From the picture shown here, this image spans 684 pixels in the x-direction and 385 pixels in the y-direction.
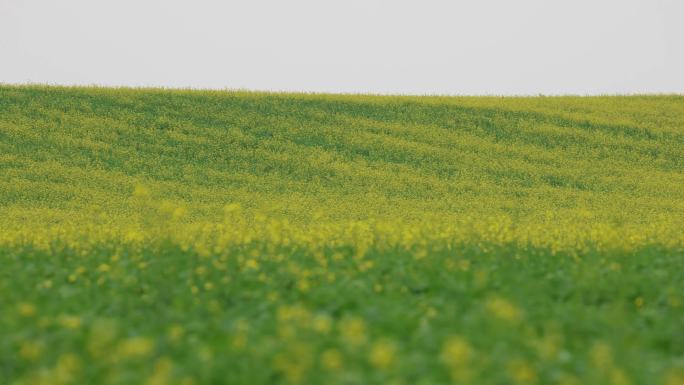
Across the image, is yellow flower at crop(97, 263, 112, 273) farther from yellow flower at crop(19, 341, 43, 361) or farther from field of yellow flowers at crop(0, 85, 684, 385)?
yellow flower at crop(19, 341, 43, 361)

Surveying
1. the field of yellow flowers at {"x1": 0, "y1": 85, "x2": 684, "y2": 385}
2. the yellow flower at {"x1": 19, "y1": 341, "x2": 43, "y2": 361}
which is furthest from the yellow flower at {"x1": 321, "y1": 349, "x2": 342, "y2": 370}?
the yellow flower at {"x1": 19, "y1": 341, "x2": 43, "y2": 361}

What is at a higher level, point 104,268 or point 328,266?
point 104,268

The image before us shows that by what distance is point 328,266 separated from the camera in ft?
37.5

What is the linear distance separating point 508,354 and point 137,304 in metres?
4.29

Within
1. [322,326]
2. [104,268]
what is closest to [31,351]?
[322,326]

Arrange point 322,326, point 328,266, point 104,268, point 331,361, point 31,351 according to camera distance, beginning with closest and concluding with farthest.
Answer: point 331,361 → point 31,351 → point 322,326 → point 104,268 → point 328,266

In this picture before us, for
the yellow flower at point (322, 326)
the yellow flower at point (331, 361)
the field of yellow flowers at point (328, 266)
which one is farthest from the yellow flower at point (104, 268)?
the yellow flower at point (331, 361)

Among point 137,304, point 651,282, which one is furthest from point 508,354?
point 651,282

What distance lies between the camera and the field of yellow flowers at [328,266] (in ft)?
20.2

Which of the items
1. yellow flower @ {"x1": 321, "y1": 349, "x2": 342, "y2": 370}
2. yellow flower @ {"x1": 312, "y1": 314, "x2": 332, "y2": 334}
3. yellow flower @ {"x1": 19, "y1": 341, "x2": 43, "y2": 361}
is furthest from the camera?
yellow flower @ {"x1": 312, "y1": 314, "x2": 332, "y2": 334}

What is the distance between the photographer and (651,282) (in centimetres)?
1061

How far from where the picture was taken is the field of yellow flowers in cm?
616

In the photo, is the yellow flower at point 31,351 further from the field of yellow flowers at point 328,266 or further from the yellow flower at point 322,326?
the yellow flower at point 322,326

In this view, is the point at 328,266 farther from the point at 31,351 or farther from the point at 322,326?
the point at 31,351
